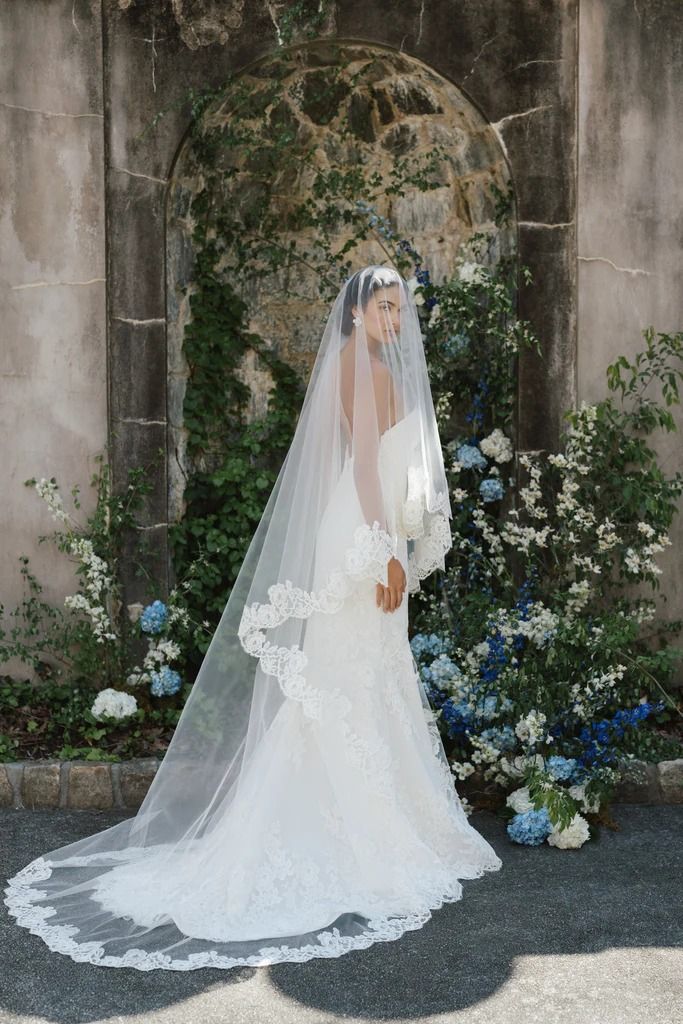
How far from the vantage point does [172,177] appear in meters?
5.64

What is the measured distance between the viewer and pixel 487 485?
5582 millimetres

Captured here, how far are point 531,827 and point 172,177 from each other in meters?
3.32

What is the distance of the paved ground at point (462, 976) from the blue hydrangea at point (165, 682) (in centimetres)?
144

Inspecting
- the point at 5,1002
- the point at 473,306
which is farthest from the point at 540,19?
the point at 5,1002

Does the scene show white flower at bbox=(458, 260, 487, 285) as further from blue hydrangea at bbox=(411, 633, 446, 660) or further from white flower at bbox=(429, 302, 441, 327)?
blue hydrangea at bbox=(411, 633, 446, 660)

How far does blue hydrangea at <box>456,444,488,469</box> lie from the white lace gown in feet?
4.75

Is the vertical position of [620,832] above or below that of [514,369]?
below

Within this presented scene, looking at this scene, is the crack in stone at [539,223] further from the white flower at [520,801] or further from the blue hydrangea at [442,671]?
the white flower at [520,801]

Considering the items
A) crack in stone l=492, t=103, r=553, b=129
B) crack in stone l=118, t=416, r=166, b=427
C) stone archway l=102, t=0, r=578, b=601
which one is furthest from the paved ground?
crack in stone l=492, t=103, r=553, b=129

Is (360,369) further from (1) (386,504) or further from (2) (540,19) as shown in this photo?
(2) (540,19)

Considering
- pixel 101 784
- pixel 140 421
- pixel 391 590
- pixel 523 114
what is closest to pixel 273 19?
pixel 523 114

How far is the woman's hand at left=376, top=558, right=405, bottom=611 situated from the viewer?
13.8 feet

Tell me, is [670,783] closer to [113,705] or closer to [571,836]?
[571,836]

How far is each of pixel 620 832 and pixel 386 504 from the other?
1.63 m
